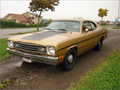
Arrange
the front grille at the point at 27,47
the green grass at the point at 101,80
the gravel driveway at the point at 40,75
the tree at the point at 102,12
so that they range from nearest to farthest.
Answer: the green grass at the point at 101,80
the gravel driveway at the point at 40,75
the front grille at the point at 27,47
the tree at the point at 102,12

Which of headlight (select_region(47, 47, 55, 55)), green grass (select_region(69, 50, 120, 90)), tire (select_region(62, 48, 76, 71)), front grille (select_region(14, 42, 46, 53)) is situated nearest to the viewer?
green grass (select_region(69, 50, 120, 90))

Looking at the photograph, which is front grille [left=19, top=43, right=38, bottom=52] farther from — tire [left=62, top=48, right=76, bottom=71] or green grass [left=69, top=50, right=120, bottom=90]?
Answer: green grass [left=69, top=50, right=120, bottom=90]

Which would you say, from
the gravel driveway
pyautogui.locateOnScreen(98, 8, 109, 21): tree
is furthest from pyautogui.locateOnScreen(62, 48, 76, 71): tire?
pyautogui.locateOnScreen(98, 8, 109, 21): tree

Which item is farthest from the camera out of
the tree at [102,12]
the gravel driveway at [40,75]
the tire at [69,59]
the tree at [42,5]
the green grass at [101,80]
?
the tree at [102,12]

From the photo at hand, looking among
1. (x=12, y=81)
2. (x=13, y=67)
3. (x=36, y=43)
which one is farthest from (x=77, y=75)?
(x=13, y=67)

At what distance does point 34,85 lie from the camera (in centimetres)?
275

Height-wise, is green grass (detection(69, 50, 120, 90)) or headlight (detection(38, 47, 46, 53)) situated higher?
headlight (detection(38, 47, 46, 53))

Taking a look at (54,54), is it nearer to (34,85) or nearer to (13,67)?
(34,85)

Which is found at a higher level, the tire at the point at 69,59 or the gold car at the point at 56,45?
the gold car at the point at 56,45

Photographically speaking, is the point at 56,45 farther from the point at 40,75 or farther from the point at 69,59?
the point at 40,75

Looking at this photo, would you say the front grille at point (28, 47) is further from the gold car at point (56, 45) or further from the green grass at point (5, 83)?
Answer: the green grass at point (5, 83)

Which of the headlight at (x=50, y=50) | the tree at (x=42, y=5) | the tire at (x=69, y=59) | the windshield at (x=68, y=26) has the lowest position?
the tire at (x=69, y=59)

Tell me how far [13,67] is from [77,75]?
6.80 ft

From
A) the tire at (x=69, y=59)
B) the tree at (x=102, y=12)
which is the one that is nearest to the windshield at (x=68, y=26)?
the tire at (x=69, y=59)
